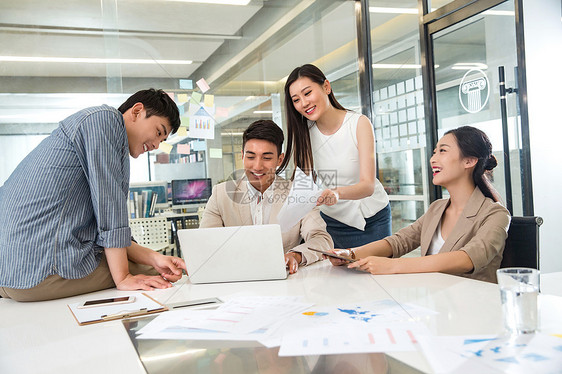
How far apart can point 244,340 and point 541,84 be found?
2805 mm

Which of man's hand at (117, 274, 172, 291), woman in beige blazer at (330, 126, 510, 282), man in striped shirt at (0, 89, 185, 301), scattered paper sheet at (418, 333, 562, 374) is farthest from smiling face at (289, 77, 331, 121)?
scattered paper sheet at (418, 333, 562, 374)

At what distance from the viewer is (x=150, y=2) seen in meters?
3.50

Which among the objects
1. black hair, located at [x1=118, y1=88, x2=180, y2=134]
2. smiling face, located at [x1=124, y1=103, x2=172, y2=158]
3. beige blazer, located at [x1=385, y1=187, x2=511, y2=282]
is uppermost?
black hair, located at [x1=118, y1=88, x2=180, y2=134]

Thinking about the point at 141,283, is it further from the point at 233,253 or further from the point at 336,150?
the point at 336,150

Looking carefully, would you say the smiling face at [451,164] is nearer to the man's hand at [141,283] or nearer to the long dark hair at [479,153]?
the long dark hair at [479,153]

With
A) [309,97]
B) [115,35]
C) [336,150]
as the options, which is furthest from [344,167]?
[115,35]

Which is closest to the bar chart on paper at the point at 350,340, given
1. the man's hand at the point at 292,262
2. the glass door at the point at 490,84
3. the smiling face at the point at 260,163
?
the man's hand at the point at 292,262

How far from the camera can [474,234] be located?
62.6 inches

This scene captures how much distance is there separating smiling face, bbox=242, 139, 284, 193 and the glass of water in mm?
1230

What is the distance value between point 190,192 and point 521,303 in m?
3.10

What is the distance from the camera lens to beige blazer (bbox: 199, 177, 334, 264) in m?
1.82

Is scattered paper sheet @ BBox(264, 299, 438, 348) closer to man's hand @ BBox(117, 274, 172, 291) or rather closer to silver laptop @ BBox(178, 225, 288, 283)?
silver laptop @ BBox(178, 225, 288, 283)

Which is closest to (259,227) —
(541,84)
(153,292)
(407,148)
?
(153,292)

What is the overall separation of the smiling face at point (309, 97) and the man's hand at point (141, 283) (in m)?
1.11
